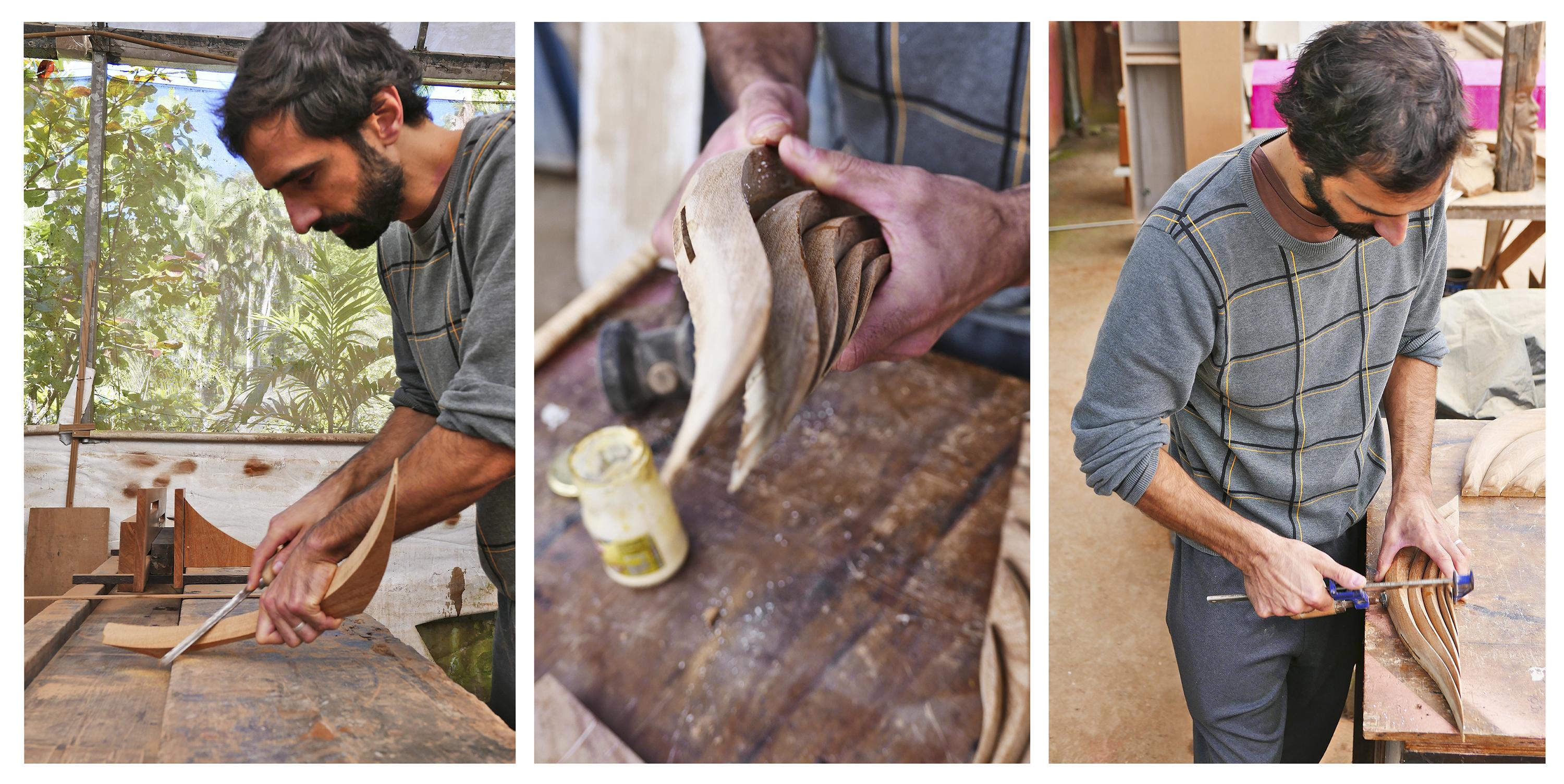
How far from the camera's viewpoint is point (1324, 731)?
5.64ft

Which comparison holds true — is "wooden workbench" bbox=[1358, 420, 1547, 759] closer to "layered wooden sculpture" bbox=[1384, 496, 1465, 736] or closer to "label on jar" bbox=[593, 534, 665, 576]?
"layered wooden sculpture" bbox=[1384, 496, 1465, 736]

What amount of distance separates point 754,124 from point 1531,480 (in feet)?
4.81

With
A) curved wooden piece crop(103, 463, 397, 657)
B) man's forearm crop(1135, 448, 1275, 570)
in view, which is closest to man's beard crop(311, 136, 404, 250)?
curved wooden piece crop(103, 463, 397, 657)

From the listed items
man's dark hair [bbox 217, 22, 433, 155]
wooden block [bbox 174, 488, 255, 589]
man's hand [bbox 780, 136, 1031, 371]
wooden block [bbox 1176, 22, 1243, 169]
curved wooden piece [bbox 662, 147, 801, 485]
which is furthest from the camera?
wooden block [bbox 1176, 22, 1243, 169]

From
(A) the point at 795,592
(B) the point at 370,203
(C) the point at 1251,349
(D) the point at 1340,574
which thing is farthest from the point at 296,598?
(D) the point at 1340,574

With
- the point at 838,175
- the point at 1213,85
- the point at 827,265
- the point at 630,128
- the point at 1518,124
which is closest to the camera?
the point at 827,265

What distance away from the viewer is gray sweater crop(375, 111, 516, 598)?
1.61 m

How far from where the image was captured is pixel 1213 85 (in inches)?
130

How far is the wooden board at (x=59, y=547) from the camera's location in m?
1.63

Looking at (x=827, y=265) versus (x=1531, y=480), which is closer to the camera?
(x=827, y=265)

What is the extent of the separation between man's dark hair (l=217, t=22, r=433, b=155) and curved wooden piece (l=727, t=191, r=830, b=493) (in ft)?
2.50

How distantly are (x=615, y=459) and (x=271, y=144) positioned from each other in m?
0.76

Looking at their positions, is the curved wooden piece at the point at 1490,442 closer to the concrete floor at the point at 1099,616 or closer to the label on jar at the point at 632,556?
the concrete floor at the point at 1099,616

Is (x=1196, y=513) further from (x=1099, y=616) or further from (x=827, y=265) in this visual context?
(x=1099, y=616)
